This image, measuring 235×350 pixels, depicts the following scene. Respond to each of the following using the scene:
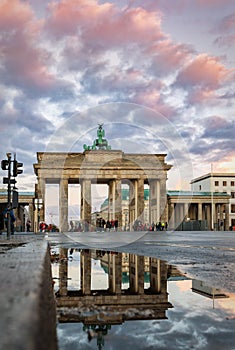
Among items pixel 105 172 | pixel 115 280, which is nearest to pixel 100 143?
pixel 105 172

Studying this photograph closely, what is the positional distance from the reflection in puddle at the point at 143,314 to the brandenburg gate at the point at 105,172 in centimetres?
6842

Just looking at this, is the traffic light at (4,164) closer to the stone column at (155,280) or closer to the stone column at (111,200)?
the stone column at (155,280)

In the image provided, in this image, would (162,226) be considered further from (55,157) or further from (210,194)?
(210,194)

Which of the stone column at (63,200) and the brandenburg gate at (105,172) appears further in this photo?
the brandenburg gate at (105,172)

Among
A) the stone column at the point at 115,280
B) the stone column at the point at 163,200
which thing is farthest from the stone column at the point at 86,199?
the stone column at the point at 115,280

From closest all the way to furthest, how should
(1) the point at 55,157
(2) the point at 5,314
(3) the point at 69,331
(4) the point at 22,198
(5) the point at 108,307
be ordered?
(2) the point at 5,314 < (3) the point at 69,331 < (5) the point at 108,307 < (1) the point at 55,157 < (4) the point at 22,198

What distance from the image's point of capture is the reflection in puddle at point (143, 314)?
7.46 feet

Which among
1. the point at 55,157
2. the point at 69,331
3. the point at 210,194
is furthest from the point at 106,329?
the point at 210,194

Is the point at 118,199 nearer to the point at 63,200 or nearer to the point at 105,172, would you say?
the point at 105,172

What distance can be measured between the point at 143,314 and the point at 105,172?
235ft

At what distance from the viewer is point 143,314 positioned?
3.02 meters

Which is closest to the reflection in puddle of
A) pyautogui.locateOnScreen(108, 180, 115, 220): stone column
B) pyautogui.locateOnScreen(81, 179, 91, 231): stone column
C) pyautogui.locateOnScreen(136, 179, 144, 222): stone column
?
pyautogui.locateOnScreen(81, 179, 91, 231): stone column

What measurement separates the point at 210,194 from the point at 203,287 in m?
90.4

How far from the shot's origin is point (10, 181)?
18578 mm
